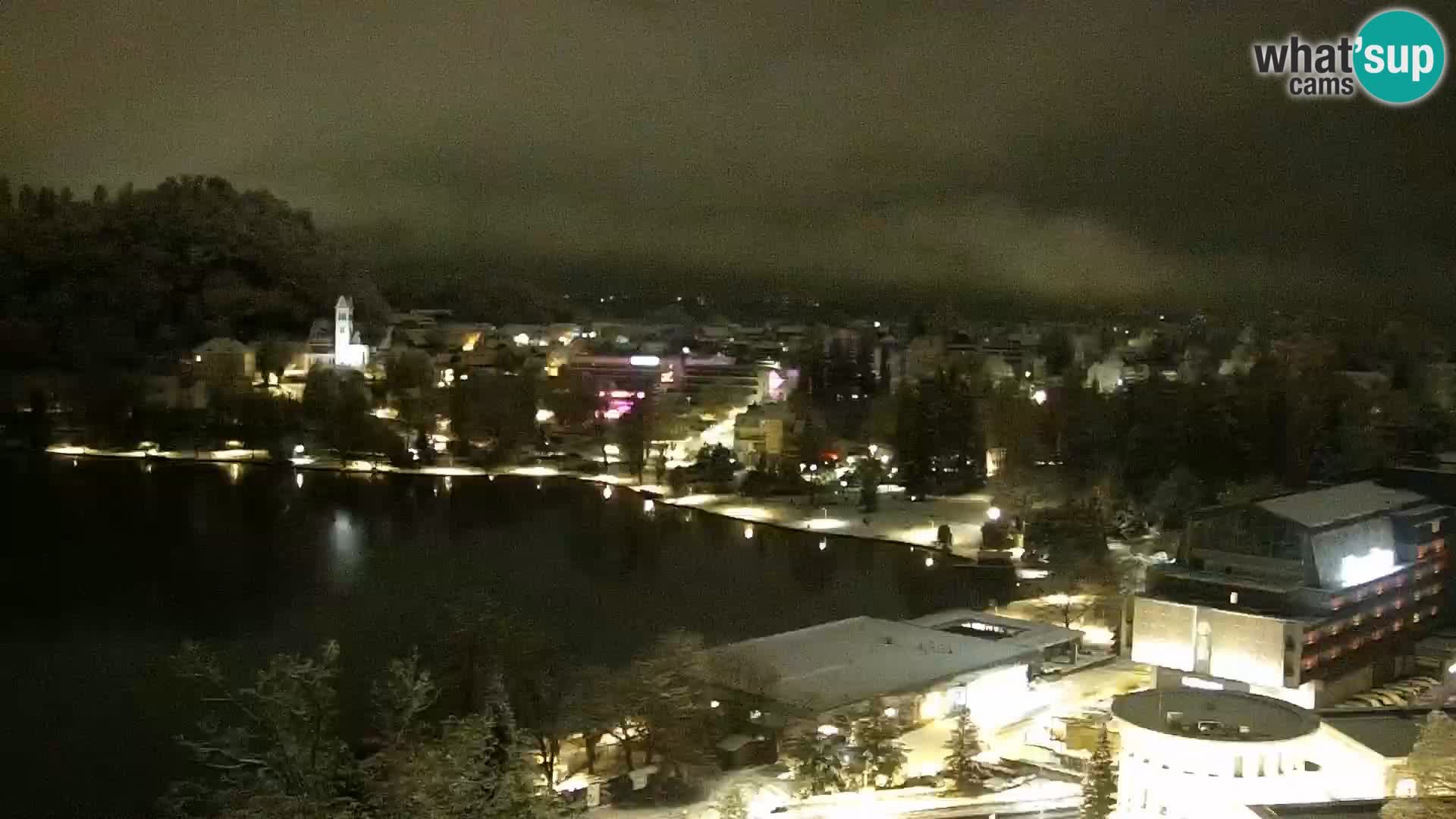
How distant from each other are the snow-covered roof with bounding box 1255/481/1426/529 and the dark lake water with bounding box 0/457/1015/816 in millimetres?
2117

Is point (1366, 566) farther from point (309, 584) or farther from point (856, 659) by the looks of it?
point (309, 584)

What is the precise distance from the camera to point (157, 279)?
19.4m

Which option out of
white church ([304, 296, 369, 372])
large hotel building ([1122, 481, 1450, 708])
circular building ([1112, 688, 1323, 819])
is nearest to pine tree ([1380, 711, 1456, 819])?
circular building ([1112, 688, 1323, 819])

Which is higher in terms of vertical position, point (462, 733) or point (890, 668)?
point (462, 733)

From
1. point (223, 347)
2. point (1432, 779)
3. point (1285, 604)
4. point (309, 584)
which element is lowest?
point (309, 584)

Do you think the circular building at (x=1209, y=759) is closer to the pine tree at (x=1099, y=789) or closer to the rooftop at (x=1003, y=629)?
the pine tree at (x=1099, y=789)

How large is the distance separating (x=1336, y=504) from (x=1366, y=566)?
0.39 meters

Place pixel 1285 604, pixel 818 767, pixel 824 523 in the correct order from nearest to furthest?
1. pixel 818 767
2. pixel 1285 604
3. pixel 824 523

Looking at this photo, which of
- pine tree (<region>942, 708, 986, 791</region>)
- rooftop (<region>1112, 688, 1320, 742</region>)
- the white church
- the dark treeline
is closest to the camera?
the dark treeline

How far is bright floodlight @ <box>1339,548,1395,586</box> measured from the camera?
497 cm

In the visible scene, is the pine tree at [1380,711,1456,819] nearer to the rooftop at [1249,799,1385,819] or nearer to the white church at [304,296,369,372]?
the rooftop at [1249,799,1385,819]

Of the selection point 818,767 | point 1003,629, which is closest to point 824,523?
point 1003,629

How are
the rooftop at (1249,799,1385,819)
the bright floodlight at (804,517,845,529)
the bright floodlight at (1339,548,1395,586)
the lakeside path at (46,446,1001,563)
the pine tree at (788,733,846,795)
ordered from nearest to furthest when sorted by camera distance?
1. the rooftop at (1249,799,1385,819)
2. the pine tree at (788,733,846,795)
3. the bright floodlight at (1339,548,1395,586)
4. the lakeside path at (46,446,1001,563)
5. the bright floodlight at (804,517,845,529)

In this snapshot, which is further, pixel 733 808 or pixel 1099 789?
pixel 1099 789
